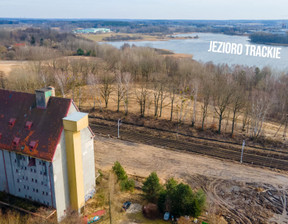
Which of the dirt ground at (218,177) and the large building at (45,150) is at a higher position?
the large building at (45,150)

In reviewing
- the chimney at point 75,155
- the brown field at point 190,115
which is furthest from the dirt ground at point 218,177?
the brown field at point 190,115

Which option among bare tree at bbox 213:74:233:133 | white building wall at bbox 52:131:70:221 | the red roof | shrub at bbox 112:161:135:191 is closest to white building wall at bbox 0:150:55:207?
white building wall at bbox 52:131:70:221

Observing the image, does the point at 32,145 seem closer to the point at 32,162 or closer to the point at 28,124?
the point at 32,162

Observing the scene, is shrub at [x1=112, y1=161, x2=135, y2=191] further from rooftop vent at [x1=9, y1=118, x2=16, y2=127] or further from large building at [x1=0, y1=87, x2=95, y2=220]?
rooftop vent at [x1=9, y1=118, x2=16, y2=127]

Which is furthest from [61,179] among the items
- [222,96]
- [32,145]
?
[222,96]

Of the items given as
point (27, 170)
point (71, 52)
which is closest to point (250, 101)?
point (27, 170)

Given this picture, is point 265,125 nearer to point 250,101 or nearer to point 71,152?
point 250,101

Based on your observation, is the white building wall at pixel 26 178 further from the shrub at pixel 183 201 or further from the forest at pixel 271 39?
the forest at pixel 271 39
